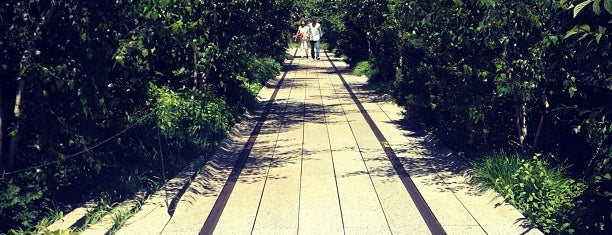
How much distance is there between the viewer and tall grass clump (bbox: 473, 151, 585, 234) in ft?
21.8

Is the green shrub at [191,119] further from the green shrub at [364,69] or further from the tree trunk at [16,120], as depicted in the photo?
the green shrub at [364,69]

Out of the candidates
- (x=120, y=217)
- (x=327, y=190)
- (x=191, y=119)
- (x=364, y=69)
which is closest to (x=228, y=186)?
(x=327, y=190)

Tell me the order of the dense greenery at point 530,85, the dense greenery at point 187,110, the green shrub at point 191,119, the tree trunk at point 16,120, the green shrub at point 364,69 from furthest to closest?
1. the green shrub at point 364,69
2. the green shrub at point 191,119
3. the tree trunk at point 16,120
4. the dense greenery at point 187,110
5. the dense greenery at point 530,85

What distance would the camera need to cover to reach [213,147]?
412 inches

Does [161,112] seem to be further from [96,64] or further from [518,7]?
[518,7]

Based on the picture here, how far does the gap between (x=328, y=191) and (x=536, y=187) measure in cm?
221

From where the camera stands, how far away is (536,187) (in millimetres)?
7168

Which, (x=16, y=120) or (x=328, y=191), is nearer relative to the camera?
(x=16, y=120)

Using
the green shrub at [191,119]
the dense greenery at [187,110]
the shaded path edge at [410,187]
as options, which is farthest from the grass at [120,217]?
the shaded path edge at [410,187]

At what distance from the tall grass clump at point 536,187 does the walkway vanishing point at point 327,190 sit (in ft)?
0.55

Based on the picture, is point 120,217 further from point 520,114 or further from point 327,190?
point 520,114

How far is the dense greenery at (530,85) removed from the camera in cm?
577

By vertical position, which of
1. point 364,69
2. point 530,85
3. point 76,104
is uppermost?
point 76,104

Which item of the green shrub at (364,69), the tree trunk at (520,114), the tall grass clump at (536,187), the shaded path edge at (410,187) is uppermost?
the tree trunk at (520,114)
